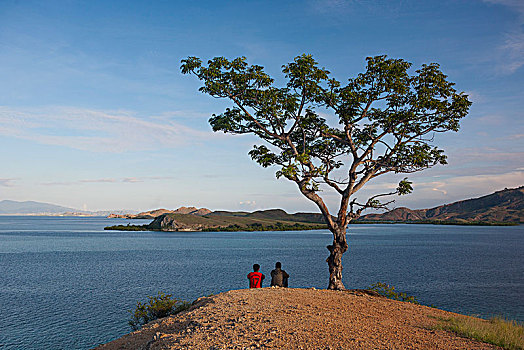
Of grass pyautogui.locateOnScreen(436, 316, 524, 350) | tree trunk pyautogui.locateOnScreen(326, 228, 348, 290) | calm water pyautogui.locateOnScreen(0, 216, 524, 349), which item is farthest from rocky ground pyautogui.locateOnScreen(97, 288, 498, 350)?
calm water pyautogui.locateOnScreen(0, 216, 524, 349)

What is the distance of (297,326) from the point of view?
11.0 metres

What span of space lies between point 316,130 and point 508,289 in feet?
86.7

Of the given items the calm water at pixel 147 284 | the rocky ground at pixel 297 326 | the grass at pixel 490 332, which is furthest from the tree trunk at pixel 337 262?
the calm water at pixel 147 284

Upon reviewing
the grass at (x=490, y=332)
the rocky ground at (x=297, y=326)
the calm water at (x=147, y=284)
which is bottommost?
the calm water at (x=147, y=284)

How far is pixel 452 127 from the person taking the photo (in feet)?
72.3

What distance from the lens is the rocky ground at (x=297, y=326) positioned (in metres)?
10.1

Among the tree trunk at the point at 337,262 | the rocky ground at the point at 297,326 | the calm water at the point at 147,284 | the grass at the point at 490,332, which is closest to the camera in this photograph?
the rocky ground at the point at 297,326

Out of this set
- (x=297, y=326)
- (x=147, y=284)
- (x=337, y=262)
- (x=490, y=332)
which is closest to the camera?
(x=297, y=326)

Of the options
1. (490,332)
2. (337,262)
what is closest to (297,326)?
(490,332)

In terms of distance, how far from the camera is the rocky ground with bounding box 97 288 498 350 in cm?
1005

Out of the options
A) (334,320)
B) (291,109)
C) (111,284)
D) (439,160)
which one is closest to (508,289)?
(439,160)

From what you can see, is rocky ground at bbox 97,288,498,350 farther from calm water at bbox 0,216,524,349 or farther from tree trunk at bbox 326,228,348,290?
calm water at bbox 0,216,524,349

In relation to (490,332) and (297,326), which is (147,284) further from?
(490,332)

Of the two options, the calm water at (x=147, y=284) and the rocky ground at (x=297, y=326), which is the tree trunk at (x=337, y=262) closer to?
the rocky ground at (x=297, y=326)
